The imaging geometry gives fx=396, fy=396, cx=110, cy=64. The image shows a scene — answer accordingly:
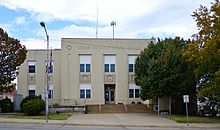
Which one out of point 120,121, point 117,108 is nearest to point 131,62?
point 117,108

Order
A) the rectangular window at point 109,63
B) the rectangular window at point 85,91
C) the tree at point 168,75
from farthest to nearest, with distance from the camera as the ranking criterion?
the rectangular window at point 109,63 < the rectangular window at point 85,91 < the tree at point 168,75

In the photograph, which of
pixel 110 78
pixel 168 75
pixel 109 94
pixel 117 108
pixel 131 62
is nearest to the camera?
pixel 168 75

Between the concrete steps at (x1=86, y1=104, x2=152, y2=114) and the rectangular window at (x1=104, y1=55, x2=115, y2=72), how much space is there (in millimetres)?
5108

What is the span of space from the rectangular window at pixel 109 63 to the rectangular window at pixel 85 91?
3358 mm

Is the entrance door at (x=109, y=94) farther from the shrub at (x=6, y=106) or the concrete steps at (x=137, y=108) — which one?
the shrub at (x=6, y=106)

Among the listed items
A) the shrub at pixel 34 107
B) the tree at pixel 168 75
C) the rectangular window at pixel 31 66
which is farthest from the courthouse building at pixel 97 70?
the shrub at pixel 34 107

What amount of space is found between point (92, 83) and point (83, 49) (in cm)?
474

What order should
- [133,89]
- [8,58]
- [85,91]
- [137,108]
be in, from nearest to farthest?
[8,58] < [137,108] < [85,91] < [133,89]

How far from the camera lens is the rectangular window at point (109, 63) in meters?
53.9

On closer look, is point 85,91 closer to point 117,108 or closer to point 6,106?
point 117,108

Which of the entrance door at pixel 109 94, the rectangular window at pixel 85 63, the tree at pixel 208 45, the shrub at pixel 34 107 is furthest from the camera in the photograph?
the entrance door at pixel 109 94

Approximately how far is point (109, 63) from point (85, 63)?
3.27 metres

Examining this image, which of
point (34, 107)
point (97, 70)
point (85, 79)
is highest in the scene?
point (97, 70)

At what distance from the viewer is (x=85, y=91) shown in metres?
53.3
